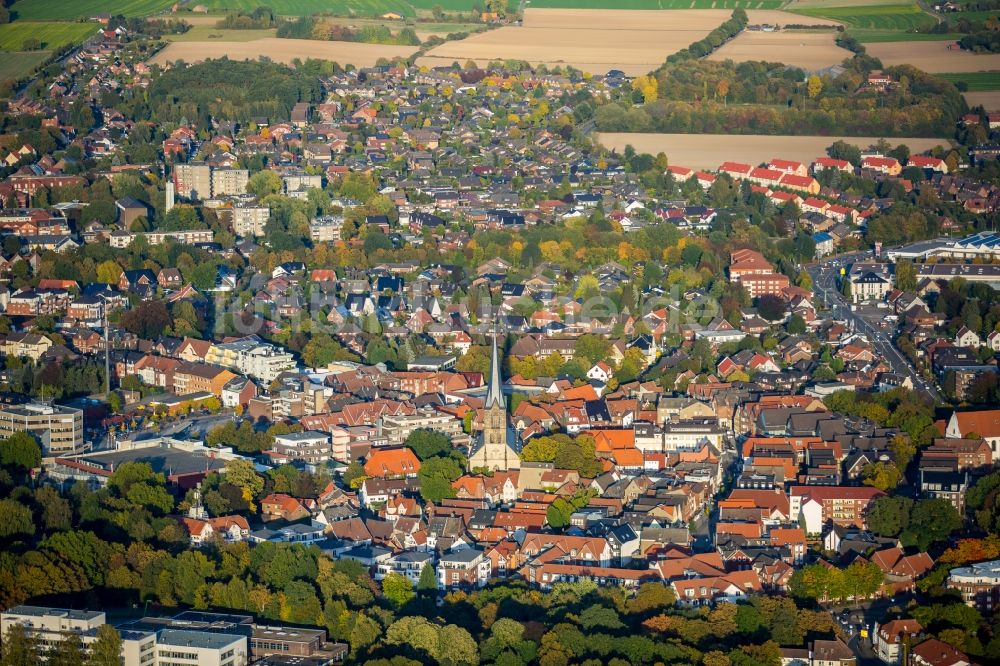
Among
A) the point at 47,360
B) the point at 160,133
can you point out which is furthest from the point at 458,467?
the point at 160,133

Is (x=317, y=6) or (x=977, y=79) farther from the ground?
(x=317, y=6)

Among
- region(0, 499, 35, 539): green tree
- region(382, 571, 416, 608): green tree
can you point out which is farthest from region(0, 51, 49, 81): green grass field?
region(382, 571, 416, 608): green tree

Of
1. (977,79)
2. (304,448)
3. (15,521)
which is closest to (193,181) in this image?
(304,448)

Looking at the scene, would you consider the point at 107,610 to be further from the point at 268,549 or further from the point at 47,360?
the point at 47,360

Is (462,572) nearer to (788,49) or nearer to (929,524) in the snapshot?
(929,524)

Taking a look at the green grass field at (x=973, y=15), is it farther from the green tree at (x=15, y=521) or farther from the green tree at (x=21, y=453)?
the green tree at (x=15, y=521)

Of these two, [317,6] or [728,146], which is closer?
[728,146]

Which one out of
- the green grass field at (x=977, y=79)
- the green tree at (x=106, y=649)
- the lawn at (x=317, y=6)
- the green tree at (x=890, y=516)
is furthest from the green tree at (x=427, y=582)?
the lawn at (x=317, y=6)
